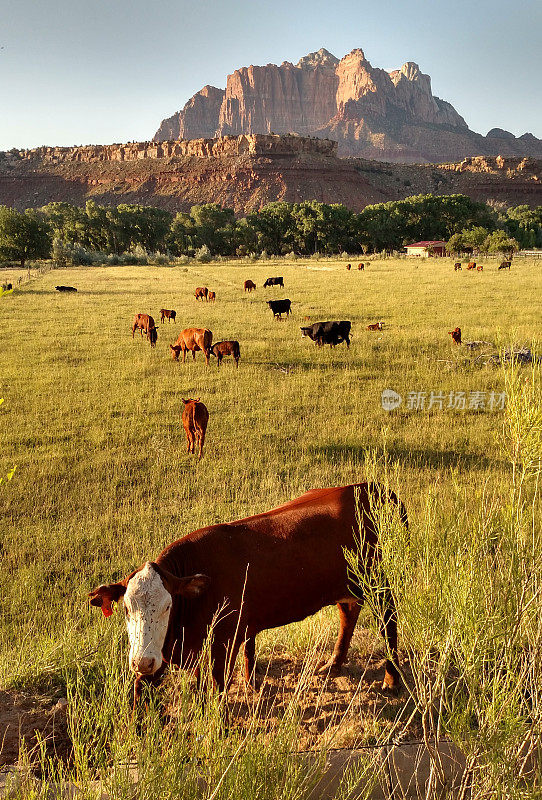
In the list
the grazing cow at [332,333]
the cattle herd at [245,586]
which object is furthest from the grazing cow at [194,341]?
the cattle herd at [245,586]

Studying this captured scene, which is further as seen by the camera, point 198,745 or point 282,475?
point 282,475

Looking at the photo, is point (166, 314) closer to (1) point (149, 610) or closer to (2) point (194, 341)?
(2) point (194, 341)

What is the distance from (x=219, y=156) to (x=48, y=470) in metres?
151

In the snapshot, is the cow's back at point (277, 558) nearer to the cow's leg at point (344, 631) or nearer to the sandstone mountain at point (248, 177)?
the cow's leg at point (344, 631)

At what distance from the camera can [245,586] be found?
12.3 ft

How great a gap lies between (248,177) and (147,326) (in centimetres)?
12457

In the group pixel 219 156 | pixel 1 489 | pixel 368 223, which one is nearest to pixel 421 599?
pixel 1 489

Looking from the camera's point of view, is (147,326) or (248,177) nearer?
(147,326)

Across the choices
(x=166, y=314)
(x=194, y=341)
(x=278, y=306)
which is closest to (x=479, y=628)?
(x=194, y=341)

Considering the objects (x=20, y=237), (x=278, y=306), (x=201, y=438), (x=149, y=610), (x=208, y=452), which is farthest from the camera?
(x=20, y=237)

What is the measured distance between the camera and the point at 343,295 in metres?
29.7

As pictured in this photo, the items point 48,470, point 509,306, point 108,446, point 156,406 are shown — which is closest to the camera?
point 48,470

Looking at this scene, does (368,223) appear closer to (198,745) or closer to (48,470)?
(48,470)

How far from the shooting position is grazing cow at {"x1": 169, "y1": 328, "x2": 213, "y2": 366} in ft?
53.4
